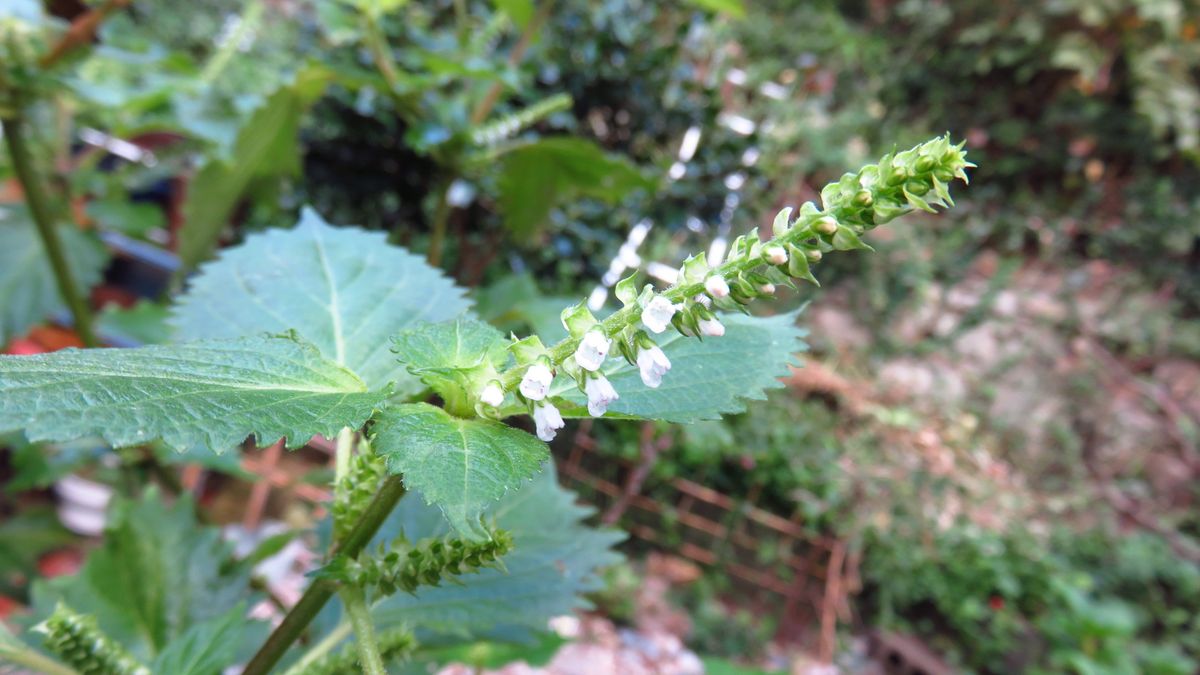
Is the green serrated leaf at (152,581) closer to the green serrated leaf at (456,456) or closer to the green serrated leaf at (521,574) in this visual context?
the green serrated leaf at (521,574)

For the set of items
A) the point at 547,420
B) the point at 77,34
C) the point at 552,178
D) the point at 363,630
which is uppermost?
the point at 552,178

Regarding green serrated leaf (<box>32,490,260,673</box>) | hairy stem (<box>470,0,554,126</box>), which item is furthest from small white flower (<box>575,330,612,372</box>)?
hairy stem (<box>470,0,554,126</box>)

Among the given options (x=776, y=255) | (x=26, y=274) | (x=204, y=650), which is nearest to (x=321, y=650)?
(x=204, y=650)

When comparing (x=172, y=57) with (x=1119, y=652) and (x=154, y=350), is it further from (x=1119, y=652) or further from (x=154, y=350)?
(x=1119, y=652)

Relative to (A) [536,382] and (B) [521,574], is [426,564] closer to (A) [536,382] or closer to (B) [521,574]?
(A) [536,382]

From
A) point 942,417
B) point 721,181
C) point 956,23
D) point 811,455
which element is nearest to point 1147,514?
point 942,417

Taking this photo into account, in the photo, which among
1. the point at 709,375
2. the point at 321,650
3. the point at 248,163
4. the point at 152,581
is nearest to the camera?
the point at 709,375

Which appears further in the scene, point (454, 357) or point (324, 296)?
→ point (324, 296)

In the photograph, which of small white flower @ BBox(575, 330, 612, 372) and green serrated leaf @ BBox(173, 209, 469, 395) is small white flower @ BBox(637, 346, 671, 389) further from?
green serrated leaf @ BBox(173, 209, 469, 395)
